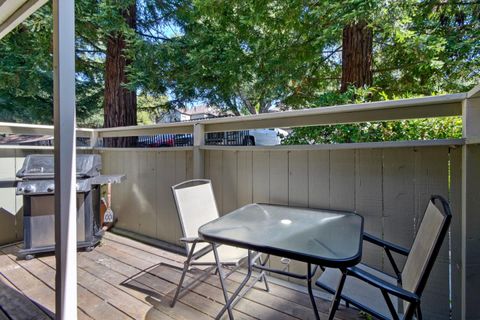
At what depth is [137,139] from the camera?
5.37m

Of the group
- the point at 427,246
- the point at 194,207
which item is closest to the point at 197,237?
the point at 194,207

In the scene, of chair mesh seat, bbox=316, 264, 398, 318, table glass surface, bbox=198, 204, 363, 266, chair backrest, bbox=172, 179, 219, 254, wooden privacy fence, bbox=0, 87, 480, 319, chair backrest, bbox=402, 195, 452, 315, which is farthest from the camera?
chair backrest, bbox=172, 179, 219, 254

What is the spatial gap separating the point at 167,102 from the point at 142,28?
1.67 meters

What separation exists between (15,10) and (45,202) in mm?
1741

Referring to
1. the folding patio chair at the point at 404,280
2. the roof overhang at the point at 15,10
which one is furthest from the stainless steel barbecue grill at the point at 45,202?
the folding patio chair at the point at 404,280

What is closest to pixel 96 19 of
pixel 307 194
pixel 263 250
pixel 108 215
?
pixel 108 215

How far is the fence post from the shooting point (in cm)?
151

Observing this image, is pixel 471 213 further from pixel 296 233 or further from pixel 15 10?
pixel 15 10

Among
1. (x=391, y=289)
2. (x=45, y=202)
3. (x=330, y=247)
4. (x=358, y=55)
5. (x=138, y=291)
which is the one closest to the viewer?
(x=391, y=289)

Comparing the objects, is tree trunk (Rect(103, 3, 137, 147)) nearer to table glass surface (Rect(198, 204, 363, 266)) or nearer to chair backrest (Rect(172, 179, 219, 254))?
chair backrest (Rect(172, 179, 219, 254))

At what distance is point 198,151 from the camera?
286 cm

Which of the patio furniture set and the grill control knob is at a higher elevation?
the grill control knob

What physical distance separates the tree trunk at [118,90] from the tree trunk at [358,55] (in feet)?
12.3

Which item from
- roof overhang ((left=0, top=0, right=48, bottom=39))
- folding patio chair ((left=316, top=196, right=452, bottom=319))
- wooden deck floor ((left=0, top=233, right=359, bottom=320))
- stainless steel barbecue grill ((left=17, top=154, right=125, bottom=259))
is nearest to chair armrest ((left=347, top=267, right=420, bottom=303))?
folding patio chair ((left=316, top=196, right=452, bottom=319))
